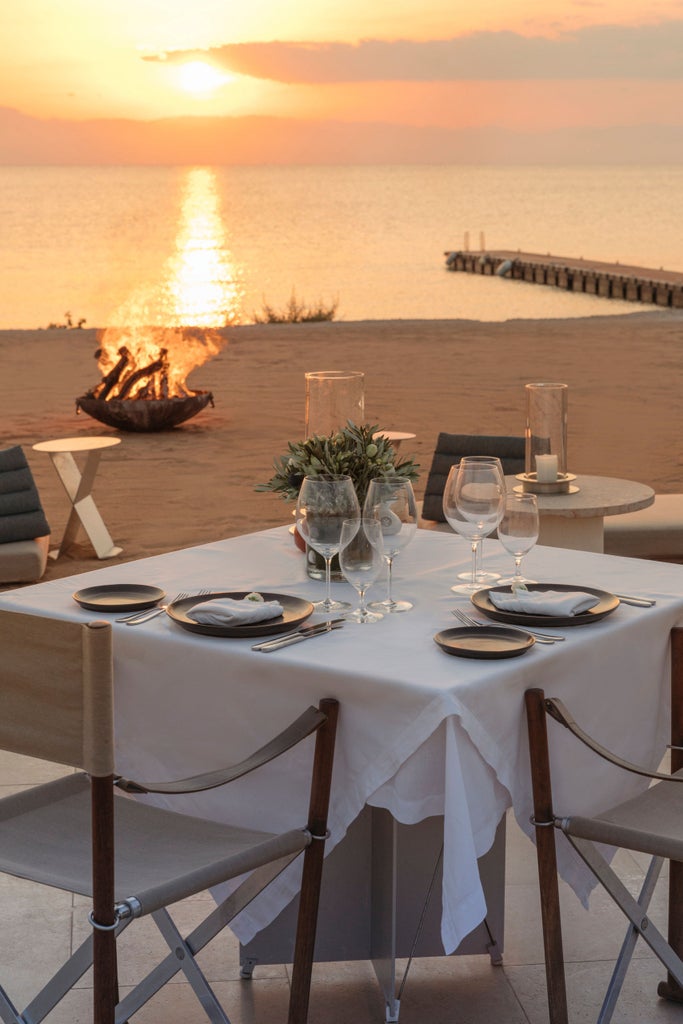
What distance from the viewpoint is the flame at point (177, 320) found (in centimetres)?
1295

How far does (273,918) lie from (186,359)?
11.6 m

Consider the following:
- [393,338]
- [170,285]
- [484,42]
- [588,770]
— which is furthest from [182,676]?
[484,42]

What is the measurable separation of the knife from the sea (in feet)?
78.6

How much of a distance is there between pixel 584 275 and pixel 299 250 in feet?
62.4

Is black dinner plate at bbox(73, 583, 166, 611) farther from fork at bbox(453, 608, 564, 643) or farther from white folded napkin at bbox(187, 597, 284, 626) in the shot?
fork at bbox(453, 608, 564, 643)

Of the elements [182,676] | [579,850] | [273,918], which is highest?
[182,676]

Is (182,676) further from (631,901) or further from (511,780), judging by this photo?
(631,901)

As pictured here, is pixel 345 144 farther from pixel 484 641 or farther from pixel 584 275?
pixel 484 641

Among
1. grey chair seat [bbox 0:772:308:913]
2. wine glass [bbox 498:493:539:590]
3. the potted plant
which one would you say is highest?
the potted plant

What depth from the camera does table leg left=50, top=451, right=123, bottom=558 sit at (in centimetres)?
801

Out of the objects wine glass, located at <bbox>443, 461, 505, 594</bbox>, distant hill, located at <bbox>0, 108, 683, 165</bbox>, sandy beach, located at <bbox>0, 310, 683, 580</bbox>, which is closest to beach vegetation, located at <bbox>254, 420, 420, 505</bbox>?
wine glass, located at <bbox>443, 461, 505, 594</bbox>

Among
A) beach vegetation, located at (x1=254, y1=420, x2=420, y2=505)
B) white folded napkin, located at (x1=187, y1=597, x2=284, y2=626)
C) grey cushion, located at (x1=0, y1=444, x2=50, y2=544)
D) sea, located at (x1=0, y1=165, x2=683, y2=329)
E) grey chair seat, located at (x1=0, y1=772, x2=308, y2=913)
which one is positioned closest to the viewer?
grey chair seat, located at (x1=0, y1=772, x2=308, y2=913)

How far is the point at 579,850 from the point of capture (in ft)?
8.71

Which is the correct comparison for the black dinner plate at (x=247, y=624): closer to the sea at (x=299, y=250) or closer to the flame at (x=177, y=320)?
the flame at (x=177, y=320)
